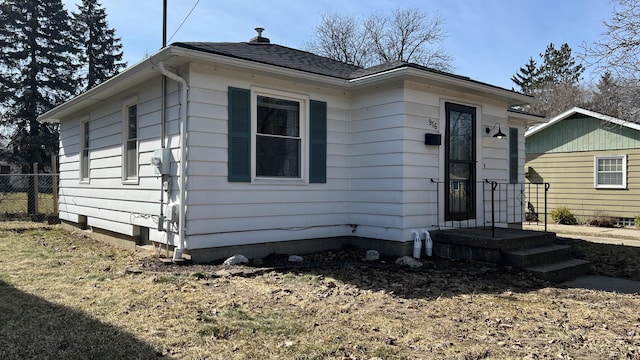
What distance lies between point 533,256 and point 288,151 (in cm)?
374

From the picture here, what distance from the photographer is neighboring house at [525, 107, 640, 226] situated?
42.7ft

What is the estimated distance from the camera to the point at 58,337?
3293 mm

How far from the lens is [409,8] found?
26.8 metres

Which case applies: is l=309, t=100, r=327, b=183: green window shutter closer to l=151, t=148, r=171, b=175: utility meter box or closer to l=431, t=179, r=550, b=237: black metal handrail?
l=431, t=179, r=550, b=237: black metal handrail

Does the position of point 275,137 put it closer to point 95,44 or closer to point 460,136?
point 460,136

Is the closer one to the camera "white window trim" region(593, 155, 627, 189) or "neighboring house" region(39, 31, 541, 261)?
"neighboring house" region(39, 31, 541, 261)

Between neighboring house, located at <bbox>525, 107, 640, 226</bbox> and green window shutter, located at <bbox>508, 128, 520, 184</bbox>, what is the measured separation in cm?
398

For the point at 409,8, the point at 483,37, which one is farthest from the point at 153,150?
the point at 409,8

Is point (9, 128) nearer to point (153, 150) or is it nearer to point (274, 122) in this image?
point (153, 150)

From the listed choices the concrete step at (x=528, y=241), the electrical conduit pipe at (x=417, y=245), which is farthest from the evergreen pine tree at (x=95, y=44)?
the concrete step at (x=528, y=241)

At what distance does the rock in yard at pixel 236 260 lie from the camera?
591 centimetres

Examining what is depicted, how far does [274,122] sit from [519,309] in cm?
413

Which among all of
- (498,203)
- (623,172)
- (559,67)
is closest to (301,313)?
(498,203)

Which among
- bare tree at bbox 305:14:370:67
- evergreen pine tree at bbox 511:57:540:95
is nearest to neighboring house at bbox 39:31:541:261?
bare tree at bbox 305:14:370:67
